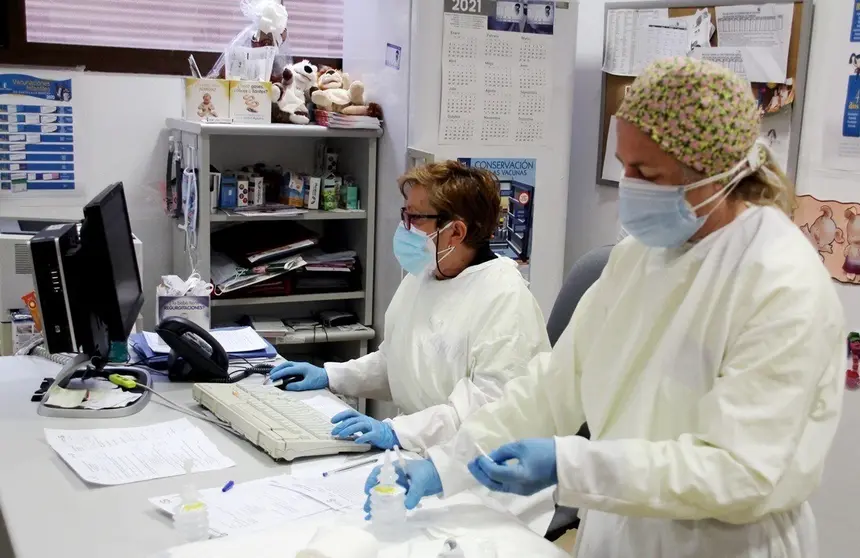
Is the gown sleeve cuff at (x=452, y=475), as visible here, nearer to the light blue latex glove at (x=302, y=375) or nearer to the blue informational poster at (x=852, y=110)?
the light blue latex glove at (x=302, y=375)

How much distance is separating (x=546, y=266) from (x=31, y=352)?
1793mm

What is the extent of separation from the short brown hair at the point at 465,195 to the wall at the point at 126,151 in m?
1.51

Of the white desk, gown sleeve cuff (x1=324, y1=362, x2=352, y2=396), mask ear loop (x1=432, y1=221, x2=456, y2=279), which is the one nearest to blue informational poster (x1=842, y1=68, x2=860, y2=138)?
mask ear loop (x1=432, y1=221, x2=456, y2=279)

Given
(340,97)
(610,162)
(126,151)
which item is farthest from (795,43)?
(126,151)

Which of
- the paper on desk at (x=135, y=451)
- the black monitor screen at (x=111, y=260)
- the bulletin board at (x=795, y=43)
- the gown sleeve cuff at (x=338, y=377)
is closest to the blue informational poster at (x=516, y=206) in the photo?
the bulletin board at (x=795, y=43)

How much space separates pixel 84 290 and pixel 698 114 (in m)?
1.47

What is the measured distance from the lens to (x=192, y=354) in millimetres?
2246

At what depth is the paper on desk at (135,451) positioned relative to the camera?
1.69m

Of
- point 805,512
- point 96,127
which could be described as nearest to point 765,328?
point 805,512

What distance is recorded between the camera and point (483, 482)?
4.50ft

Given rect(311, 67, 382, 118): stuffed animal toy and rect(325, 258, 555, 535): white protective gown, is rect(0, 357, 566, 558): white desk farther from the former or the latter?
rect(311, 67, 382, 118): stuffed animal toy

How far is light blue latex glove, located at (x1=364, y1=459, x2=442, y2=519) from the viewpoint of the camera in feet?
4.75

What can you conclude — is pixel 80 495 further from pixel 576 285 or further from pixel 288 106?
pixel 288 106

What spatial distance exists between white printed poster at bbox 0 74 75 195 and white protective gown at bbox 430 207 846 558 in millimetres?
2284
